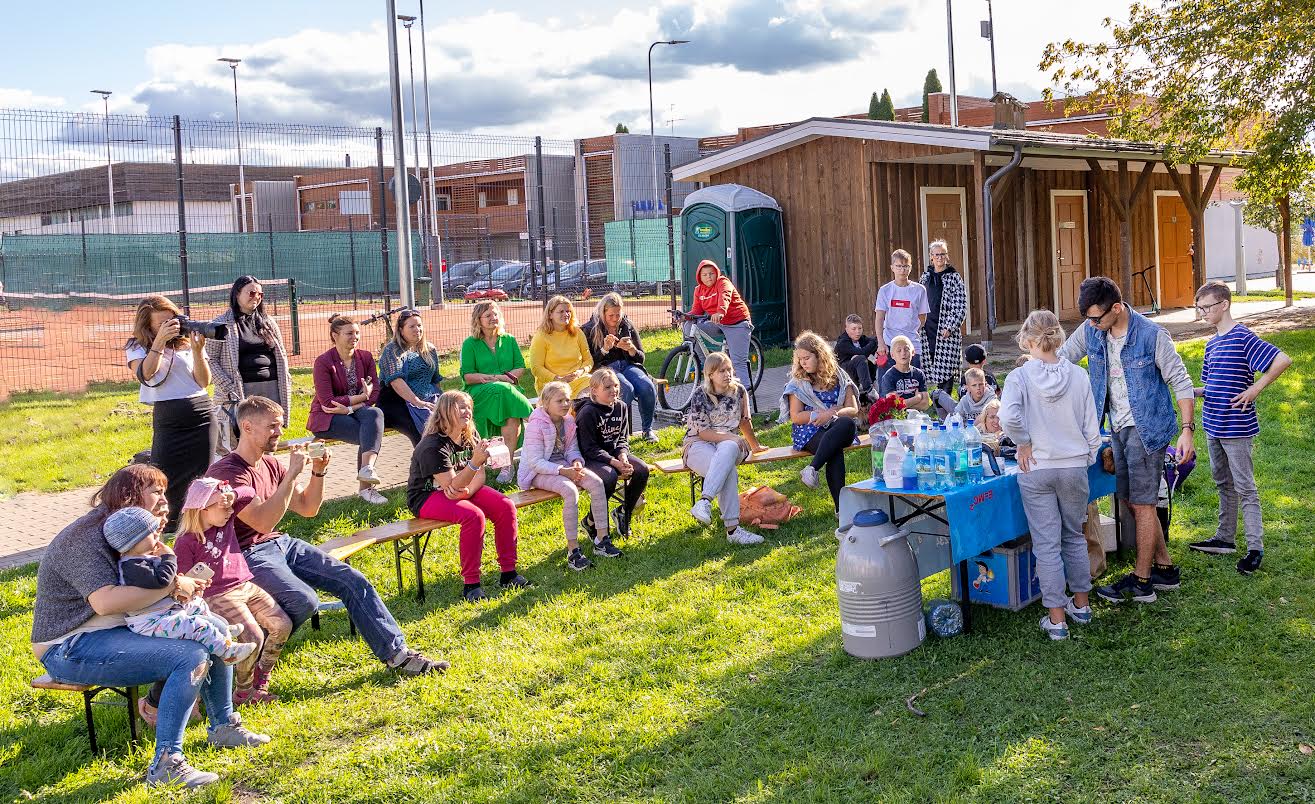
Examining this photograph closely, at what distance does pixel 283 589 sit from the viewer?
5.65 metres

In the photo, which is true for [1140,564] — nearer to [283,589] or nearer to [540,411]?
[540,411]

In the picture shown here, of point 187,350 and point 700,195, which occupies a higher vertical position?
point 700,195

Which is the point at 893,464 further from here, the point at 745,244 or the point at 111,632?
the point at 745,244

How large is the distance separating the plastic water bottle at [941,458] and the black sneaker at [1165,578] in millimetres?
1372

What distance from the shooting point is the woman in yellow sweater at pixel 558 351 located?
32.1 ft

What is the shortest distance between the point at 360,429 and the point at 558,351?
1.84 metres

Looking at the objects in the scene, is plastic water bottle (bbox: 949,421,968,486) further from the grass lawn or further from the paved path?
the grass lawn

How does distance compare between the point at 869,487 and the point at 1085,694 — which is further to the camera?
the point at 869,487

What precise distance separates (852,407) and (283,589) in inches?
177

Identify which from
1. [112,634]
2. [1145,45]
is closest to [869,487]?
[112,634]

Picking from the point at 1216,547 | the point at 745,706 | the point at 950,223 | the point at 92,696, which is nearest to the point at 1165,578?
the point at 1216,547

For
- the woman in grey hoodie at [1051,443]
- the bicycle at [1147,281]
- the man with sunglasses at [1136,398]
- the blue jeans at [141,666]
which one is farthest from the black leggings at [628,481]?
the bicycle at [1147,281]

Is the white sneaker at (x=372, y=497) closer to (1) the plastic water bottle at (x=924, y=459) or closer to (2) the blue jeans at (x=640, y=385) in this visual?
(2) the blue jeans at (x=640, y=385)

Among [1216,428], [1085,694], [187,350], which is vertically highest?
[187,350]
